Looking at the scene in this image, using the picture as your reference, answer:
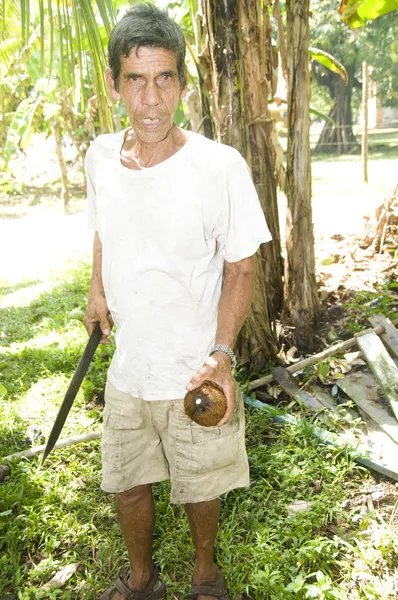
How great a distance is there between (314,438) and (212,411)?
1525mm

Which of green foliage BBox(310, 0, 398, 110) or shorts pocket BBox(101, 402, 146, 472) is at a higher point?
green foliage BBox(310, 0, 398, 110)

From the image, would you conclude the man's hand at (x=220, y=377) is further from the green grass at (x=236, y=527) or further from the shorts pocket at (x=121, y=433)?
the green grass at (x=236, y=527)

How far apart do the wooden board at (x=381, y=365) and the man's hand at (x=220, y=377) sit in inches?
62.3

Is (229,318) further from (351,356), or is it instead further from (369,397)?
(351,356)

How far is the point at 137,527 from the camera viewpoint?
83.0 inches

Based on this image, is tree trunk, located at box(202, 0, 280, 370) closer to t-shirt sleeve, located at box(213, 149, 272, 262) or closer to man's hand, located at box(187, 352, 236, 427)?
t-shirt sleeve, located at box(213, 149, 272, 262)

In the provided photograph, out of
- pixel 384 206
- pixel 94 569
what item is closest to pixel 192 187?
pixel 94 569

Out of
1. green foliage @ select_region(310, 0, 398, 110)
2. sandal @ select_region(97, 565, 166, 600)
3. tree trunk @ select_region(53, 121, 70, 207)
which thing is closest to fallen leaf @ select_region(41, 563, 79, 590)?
sandal @ select_region(97, 565, 166, 600)

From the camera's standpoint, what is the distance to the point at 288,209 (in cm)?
406

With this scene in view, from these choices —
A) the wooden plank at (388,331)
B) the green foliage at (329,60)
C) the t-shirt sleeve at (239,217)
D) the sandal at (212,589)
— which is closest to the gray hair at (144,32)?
the t-shirt sleeve at (239,217)

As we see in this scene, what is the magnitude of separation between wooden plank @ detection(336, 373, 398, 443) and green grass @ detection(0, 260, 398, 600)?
12.3 inches

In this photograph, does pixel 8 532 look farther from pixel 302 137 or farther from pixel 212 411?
pixel 302 137

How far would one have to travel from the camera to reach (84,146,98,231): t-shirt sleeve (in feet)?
6.57

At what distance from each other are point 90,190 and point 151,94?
0.47 meters
